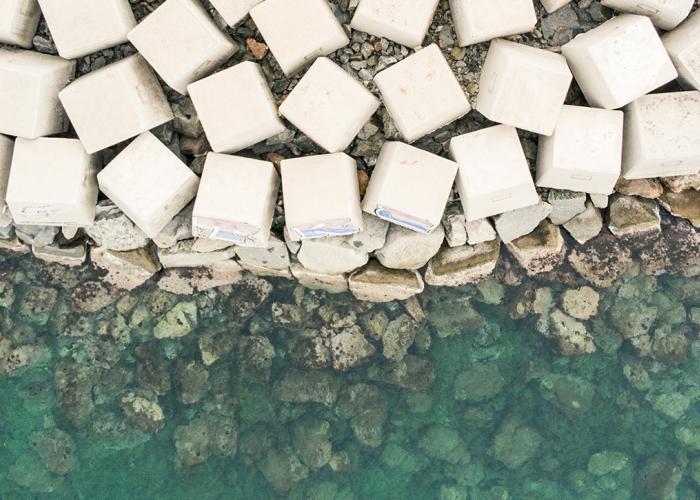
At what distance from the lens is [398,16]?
2084mm

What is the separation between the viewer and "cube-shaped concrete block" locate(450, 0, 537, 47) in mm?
2074

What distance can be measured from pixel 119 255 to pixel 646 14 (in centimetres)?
205

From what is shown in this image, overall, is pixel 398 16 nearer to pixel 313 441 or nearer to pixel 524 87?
pixel 524 87

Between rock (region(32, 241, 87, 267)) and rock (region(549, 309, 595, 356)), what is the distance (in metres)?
1.89

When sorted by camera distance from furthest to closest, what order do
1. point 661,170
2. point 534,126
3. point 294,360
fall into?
point 294,360 < point 661,170 < point 534,126

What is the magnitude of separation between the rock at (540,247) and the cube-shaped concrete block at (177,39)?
1.30m

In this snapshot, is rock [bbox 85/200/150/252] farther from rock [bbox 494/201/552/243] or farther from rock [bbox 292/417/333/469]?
rock [bbox 494/201/552/243]

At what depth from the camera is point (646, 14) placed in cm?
217

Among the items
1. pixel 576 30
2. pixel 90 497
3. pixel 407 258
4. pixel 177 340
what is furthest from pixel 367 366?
pixel 576 30

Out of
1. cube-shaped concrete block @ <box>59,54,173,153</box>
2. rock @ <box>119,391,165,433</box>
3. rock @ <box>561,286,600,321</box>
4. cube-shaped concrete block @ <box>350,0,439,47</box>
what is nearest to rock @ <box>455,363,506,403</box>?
rock @ <box>561,286,600,321</box>

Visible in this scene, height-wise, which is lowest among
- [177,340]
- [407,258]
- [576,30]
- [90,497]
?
[90,497]

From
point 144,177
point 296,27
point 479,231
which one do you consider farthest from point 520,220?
point 144,177

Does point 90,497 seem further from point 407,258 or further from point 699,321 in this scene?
point 699,321

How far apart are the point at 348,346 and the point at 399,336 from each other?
0.21 metres
